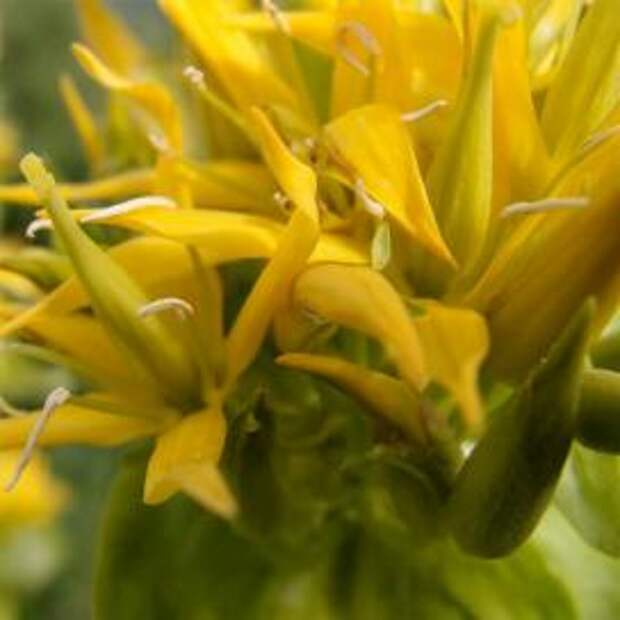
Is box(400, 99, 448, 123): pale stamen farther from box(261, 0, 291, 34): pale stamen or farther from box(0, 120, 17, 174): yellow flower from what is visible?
box(0, 120, 17, 174): yellow flower

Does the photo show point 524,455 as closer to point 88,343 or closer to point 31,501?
point 88,343

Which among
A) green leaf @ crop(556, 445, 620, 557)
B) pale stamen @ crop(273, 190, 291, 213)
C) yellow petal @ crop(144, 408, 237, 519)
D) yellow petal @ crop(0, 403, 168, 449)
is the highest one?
pale stamen @ crop(273, 190, 291, 213)

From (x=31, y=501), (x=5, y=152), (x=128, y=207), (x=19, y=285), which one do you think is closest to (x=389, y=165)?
(x=128, y=207)

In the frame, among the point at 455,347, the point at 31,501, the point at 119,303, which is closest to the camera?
the point at 455,347

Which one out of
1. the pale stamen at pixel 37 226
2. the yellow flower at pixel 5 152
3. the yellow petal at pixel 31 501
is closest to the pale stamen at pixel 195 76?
the pale stamen at pixel 37 226

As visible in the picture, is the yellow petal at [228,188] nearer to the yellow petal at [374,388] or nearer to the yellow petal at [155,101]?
the yellow petal at [155,101]

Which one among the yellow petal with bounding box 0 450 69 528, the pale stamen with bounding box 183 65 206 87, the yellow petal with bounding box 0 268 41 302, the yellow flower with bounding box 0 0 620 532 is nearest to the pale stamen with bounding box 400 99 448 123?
the yellow flower with bounding box 0 0 620 532
